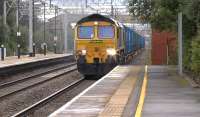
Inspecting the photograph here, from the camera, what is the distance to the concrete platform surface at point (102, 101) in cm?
1353

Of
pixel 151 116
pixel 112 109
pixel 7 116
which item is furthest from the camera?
pixel 7 116

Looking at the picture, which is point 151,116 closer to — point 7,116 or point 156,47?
point 7,116

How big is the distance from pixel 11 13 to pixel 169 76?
53834mm

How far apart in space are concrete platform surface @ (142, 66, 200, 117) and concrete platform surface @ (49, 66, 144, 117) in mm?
601

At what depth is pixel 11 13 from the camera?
76875 millimetres

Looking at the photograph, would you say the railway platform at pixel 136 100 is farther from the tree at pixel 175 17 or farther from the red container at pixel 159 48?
the red container at pixel 159 48

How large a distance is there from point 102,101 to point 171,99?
1.76m

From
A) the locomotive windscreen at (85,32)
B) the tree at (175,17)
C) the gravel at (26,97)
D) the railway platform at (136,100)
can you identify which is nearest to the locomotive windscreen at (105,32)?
the locomotive windscreen at (85,32)

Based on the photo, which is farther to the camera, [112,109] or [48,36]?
[48,36]

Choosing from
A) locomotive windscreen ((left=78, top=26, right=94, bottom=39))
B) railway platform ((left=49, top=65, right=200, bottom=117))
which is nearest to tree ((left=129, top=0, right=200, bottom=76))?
railway platform ((left=49, top=65, right=200, bottom=117))

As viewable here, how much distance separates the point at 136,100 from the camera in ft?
51.9

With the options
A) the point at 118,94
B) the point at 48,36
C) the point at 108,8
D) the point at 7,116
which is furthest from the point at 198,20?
the point at 48,36

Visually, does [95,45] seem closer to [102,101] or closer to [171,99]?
[102,101]

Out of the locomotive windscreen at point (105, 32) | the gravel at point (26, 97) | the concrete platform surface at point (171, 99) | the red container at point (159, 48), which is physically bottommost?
the gravel at point (26, 97)
